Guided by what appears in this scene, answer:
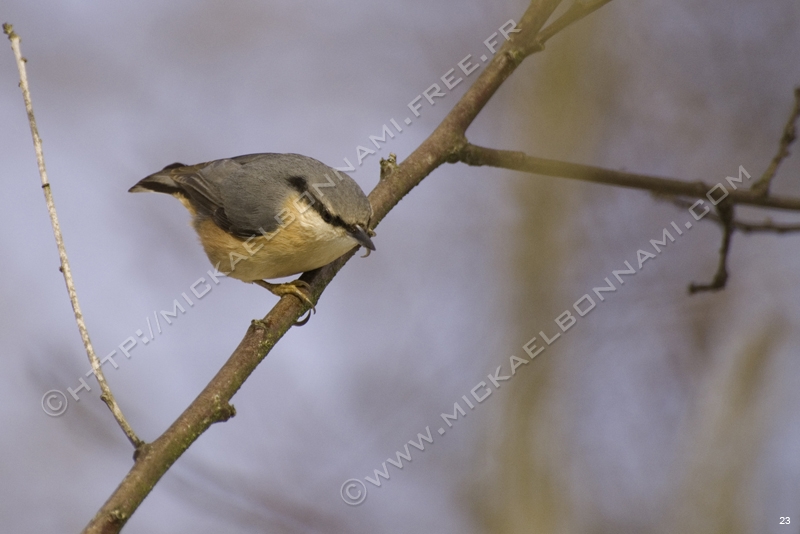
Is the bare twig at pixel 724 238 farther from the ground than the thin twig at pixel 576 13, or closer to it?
closer to it

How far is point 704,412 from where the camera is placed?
2328 mm

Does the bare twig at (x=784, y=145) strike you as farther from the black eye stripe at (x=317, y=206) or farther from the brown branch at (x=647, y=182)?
the black eye stripe at (x=317, y=206)

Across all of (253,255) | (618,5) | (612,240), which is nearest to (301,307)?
(253,255)

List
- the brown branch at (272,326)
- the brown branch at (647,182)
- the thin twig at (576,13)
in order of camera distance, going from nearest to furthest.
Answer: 1. the brown branch at (272,326)
2. the thin twig at (576,13)
3. the brown branch at (647,182)

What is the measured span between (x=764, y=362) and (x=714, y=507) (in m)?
0.53

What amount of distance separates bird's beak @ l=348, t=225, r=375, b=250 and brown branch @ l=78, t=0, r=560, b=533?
158 millimetres

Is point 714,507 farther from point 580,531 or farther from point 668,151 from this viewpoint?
point 668,151

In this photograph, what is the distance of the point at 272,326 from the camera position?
253cm

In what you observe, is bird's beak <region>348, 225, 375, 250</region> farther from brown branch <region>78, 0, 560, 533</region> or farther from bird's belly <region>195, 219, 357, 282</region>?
brown branch <region>78, 0, 560, 533</region>

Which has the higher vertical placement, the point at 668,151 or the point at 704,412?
the point at 668,151

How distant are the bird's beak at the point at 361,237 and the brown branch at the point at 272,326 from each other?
0.16m

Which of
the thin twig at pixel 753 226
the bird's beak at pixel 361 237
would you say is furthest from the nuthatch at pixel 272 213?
the thin twig at pixel 753 226

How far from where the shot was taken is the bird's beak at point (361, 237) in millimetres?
2766

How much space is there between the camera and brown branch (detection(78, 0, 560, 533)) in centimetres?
184
